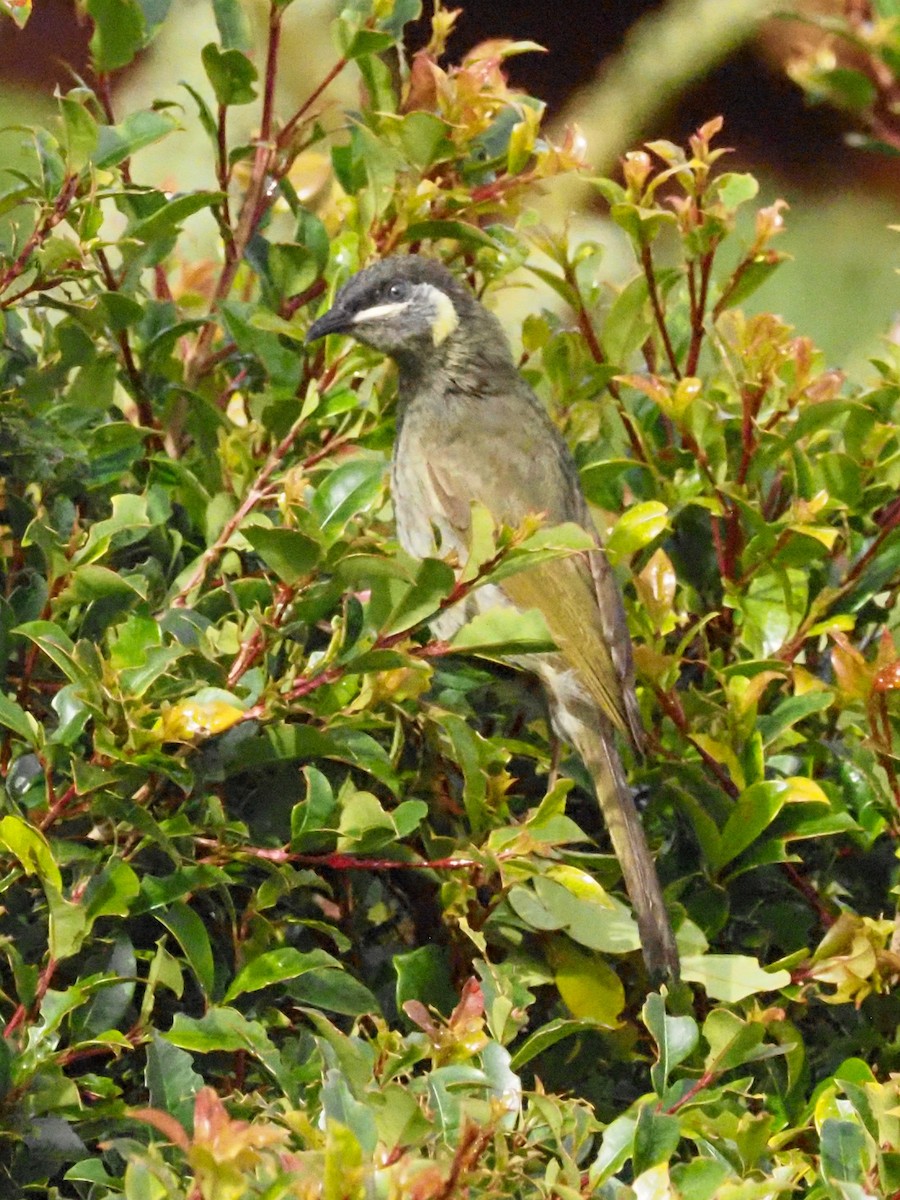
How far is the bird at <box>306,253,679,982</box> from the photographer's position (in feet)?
6.34

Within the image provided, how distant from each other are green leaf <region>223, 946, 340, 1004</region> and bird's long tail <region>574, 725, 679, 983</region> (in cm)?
38

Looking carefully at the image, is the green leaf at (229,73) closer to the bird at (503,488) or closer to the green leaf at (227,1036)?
the bird at (503,488)

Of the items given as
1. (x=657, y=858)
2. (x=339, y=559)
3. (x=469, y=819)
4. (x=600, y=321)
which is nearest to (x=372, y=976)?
(x=469, y=819)

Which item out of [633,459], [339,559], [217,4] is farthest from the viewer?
[633,459]

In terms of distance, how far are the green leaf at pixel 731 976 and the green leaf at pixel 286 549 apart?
624 millimetres

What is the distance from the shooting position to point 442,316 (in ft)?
8.87

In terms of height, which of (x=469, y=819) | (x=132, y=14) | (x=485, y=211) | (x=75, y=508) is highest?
(x=132, y=14)

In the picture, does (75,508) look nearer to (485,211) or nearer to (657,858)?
(485,211)

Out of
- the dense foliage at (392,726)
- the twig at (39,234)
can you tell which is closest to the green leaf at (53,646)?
the dense foliage at (392,726)

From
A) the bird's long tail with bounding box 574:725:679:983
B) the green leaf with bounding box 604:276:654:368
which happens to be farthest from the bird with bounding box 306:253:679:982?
the green leaf with bounding box 604:276:654:368

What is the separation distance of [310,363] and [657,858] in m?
0.73

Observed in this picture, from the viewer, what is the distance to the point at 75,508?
1708mm

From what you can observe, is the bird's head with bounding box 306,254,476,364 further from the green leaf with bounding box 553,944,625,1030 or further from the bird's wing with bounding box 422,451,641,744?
the green leaf with bounding box 553,944,625,1030

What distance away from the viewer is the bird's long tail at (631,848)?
5.57ft
